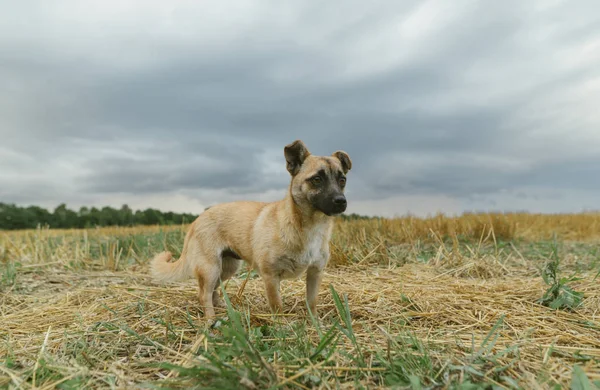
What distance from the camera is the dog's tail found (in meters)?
5.26

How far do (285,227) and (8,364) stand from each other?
2.48 metres

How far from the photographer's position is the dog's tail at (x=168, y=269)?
17.3 feet

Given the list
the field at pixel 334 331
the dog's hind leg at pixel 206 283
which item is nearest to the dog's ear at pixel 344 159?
the field at pixel 334 331

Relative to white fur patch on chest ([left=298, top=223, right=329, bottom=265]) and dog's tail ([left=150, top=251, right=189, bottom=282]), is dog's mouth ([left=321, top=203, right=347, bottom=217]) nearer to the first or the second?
white fur patch on chest ([left=298, top=223, right=329, bottom=265])

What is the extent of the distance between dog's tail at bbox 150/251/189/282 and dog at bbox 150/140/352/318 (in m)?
0.28

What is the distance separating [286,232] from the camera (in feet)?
13.8

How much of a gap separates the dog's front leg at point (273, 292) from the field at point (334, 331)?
22 centimetres

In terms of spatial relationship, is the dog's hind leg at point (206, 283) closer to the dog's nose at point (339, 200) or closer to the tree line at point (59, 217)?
the dog's nose at point (339, 200)

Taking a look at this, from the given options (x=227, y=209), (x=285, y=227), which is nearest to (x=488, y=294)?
(x=285, y=227)

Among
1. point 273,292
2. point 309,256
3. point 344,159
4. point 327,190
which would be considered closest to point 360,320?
point 309,256

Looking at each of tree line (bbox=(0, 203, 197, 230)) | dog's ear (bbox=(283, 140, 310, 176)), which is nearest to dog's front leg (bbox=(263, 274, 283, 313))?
dog's ear (bbox=(283, 140, 310, 176))

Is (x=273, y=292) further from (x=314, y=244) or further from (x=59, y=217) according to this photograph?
(x=59, y=217)

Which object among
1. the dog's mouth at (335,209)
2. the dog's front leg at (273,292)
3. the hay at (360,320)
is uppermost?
the dog's mouth at (335,209)

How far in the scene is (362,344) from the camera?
293 centimetres
